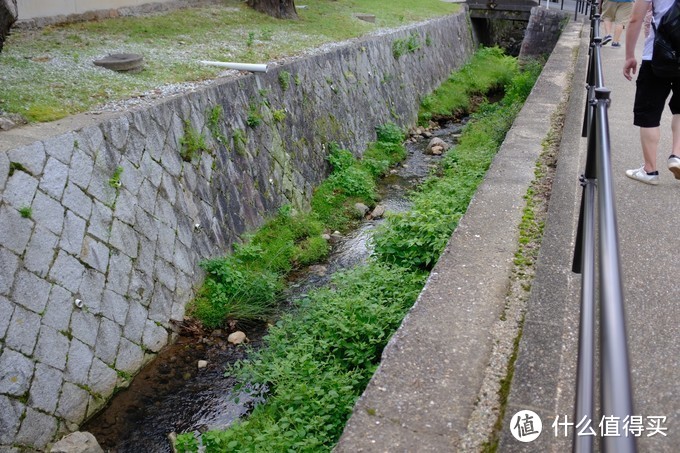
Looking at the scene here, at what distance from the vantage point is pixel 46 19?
31.9 ft

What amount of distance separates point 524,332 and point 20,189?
3899 mm

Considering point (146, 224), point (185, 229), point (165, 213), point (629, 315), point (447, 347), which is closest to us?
point (629, 315)

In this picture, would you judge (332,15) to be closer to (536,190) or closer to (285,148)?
(285,148)

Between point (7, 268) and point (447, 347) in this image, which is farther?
point (7, 268)

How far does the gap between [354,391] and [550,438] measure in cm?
215

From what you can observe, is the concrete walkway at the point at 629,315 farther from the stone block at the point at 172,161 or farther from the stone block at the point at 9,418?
the stone block at the point at 172,161

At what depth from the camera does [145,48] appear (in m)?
9.31

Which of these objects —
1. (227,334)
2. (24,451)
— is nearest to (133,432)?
(24,451)

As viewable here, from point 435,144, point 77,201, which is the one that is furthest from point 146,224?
point 435,144

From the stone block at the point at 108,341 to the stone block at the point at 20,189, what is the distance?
125cm

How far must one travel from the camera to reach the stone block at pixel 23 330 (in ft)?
14.9

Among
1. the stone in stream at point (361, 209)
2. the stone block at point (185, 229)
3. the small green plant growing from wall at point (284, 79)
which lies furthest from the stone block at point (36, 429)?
the small green plant growing from wall at point (284, 79)

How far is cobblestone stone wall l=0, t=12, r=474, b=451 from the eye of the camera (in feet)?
15.3

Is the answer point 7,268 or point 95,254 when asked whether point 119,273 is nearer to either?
point 95,254
